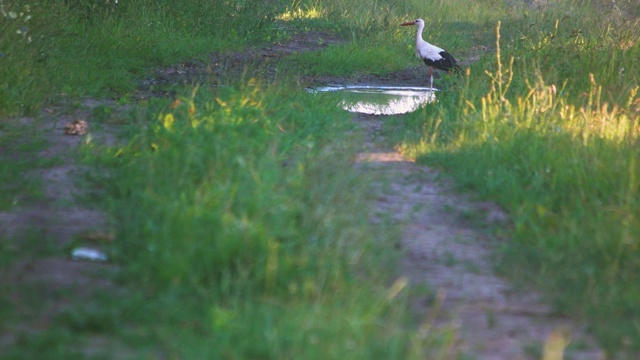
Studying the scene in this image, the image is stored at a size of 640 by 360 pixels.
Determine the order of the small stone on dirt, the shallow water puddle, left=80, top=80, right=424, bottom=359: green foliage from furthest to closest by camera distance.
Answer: the shallow water puddle, the small stone on dirt, left=80, top=80, right=424, bottom=359: green foliage

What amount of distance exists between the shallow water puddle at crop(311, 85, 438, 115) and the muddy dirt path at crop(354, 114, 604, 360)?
3917mm

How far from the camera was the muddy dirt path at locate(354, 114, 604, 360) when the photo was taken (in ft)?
12.4

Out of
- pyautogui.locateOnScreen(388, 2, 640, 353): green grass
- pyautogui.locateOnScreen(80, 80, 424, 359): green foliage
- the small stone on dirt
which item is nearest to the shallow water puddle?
pyautogui.locateOnScreen(388, 2, 640, 353): green grass

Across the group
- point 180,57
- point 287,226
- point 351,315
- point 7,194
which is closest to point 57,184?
point 7,194

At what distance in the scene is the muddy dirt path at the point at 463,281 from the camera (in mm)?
3783

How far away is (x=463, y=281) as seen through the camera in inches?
183

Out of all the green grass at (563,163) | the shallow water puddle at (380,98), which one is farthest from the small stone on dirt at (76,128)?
the shallow water puddle at (380,98)

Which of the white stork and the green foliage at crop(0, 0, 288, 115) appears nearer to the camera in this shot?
the green foliage at crop(0, 0, 288, 115)

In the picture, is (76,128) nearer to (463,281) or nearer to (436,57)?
(463,281)

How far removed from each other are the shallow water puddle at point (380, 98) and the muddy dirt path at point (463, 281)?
154 inches

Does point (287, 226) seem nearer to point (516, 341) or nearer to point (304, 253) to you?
point (304, 253)

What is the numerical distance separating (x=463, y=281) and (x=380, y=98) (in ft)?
25.6

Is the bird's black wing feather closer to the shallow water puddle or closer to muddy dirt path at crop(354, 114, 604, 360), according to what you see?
the shallow water puddle

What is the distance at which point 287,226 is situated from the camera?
185 inches
